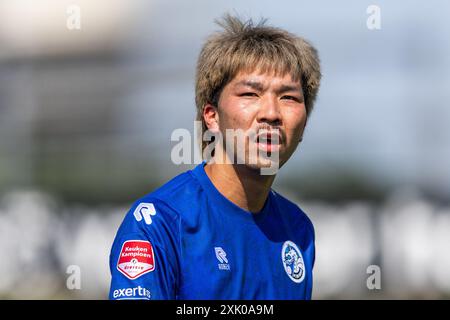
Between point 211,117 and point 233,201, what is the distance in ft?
1.45

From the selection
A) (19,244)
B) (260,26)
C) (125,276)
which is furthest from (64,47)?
(125,276)

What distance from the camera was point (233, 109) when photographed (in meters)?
3.34

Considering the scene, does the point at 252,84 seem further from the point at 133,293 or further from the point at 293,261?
the point at 133,293

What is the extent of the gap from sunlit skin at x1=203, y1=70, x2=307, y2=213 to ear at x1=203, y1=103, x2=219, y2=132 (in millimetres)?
26

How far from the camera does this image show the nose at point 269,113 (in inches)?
127

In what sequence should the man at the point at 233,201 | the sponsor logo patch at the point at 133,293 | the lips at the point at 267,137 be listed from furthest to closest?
the lips at the point at 267,137 → the man at the point at 233,201 → the sponsor logo patch at the point at 133,293

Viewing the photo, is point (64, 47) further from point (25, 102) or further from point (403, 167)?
point (403, 167)

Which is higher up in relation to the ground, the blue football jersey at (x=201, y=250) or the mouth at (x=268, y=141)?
the mouth at (x=268, y=141)

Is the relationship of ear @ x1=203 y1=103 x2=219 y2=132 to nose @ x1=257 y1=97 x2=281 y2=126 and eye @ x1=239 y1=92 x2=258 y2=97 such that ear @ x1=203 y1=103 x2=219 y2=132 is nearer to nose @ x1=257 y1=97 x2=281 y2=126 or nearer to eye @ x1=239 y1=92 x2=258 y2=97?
eye @ x1=239 y1=92 x2=258 y2=97

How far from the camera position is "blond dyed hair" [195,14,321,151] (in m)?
3.41

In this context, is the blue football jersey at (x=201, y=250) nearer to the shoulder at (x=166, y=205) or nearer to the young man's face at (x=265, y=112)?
the shoulder at (x=166, y=205)

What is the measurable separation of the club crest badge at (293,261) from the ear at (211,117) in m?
0.66

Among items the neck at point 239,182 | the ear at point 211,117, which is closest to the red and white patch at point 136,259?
the neck at point 239,182

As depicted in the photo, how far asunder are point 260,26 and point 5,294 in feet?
19.3
